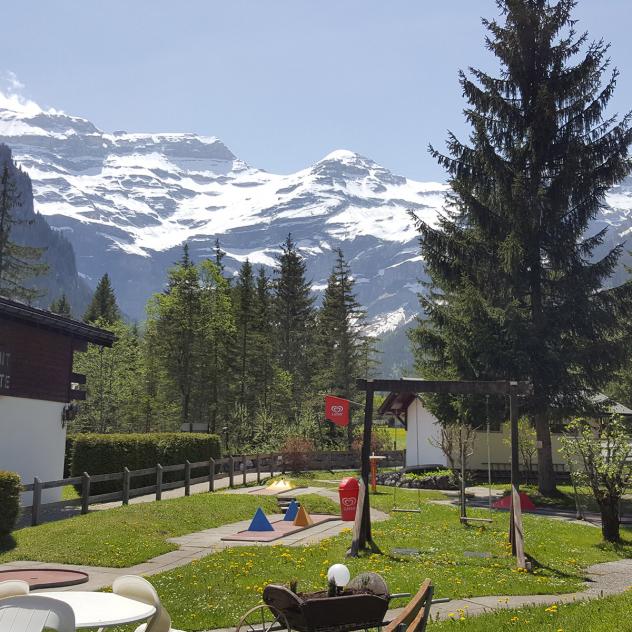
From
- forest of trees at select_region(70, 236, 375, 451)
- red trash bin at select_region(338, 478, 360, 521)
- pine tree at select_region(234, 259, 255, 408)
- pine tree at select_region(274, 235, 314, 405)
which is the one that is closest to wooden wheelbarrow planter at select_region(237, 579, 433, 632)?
red trash bin at select_region(338, 478, 360, 521)

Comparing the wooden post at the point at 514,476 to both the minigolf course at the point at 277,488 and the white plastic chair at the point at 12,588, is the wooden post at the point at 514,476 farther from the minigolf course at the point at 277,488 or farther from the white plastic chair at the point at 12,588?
the minigolf course at the point at 277,488

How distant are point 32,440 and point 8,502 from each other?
337 inches

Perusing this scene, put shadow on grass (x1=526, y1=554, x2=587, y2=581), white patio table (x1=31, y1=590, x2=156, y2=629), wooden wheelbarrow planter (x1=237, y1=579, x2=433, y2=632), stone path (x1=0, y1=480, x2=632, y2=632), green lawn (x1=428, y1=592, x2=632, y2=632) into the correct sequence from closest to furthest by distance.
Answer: white patio table (x1=31, y1=590, x2=156, y2=629) → wooden wheelbarrow planter (x1=237, y1=579, x2=433, y2=632) → green lawn (x1=428, y1=592, x2=632, y2=632) → stone path (x1=0, y1=480, x2=632, y2=632) → shadow on grass (x1=526, y1=554, x2=587, y2=581)

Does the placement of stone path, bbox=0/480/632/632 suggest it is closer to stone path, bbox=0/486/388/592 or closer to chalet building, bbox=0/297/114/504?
stone path, bbox=0/486/388/592

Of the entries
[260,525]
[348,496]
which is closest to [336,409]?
[348,496]

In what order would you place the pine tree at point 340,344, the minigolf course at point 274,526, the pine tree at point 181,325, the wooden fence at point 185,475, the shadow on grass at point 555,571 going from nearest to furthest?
the shadow on grass at point 555,571, the minigolf course at point 274,526, the wooden fence at point 185,475, the pine tree at point 181,325, the pine tree at point 340,344

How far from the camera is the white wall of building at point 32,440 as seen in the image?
2220cm

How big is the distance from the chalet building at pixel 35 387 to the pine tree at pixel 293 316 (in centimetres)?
4242

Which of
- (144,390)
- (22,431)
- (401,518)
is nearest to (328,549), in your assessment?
(401,518)

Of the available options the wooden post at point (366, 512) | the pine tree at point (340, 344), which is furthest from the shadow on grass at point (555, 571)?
the pine tree at point (340, 344)

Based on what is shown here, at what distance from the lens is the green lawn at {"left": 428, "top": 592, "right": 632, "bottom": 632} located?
25.6ft

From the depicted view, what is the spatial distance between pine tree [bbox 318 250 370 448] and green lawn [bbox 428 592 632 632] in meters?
48.9

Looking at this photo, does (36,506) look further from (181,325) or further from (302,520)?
(181,325)

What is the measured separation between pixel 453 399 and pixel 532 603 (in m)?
18.2
